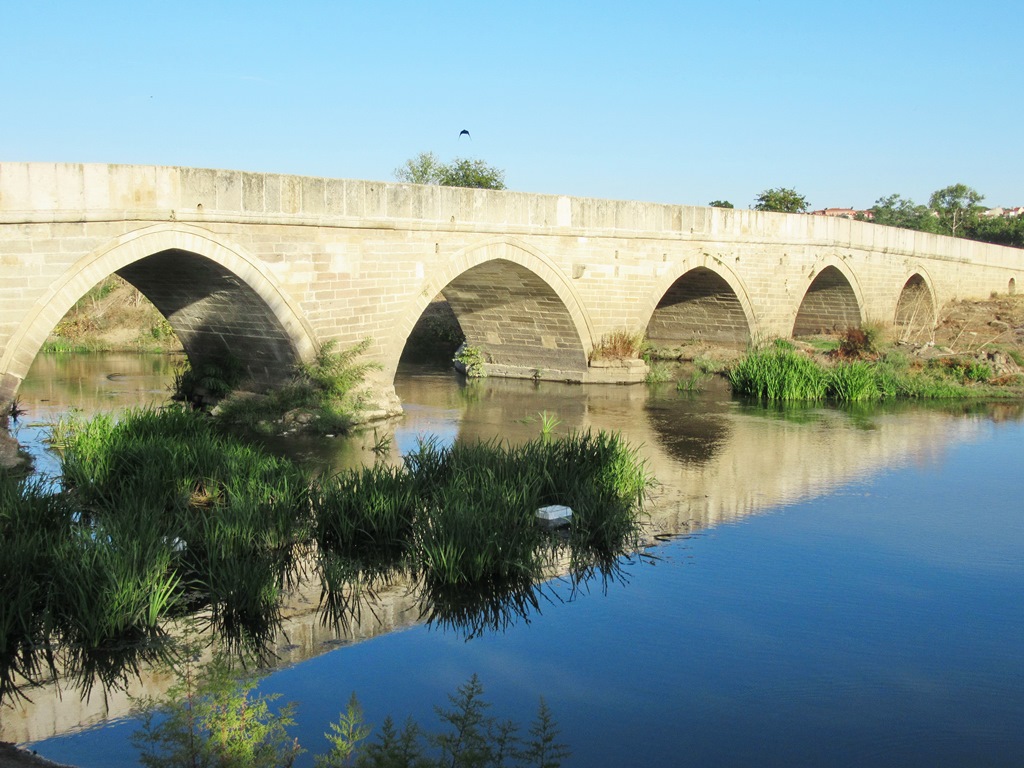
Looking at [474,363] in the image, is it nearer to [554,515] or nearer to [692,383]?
[692,383]

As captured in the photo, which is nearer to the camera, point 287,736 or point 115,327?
point 287,736

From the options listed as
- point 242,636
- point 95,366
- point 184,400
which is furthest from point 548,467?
point 95,366

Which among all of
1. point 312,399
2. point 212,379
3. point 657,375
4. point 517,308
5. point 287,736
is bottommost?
point 287,736

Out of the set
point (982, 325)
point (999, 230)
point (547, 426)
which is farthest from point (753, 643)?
point (999, 230)

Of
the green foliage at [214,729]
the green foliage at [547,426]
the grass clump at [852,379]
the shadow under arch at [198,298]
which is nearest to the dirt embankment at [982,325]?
the grass clump at [852,379]

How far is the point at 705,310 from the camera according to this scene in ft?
74.3

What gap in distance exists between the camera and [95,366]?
20297 millimetres

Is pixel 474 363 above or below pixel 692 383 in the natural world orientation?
above

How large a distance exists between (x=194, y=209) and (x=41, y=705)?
7451mm

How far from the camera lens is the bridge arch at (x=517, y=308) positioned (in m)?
16.8

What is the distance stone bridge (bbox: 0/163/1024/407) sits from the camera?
35.7 feet

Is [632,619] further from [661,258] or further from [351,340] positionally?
[661,258]

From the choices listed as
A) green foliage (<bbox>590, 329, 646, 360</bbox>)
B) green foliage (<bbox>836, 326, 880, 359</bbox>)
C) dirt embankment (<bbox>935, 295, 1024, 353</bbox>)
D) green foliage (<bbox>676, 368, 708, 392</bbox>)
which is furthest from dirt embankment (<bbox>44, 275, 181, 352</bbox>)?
dirt embankment (<bbox>935, 295, 1024, 353</bbox>)

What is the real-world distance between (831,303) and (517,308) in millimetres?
11006
